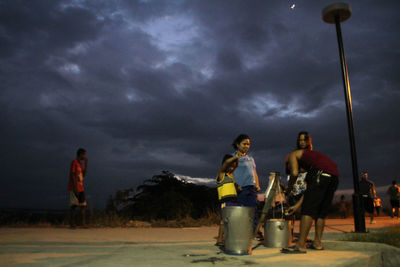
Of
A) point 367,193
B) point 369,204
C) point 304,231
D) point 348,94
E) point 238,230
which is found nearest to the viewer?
point 238,230

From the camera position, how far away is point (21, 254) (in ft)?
13.8

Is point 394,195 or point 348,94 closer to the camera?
point 348,94

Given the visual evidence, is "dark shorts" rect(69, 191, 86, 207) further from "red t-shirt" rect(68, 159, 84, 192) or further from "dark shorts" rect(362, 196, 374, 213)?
"dark shorts" rect(362, 196, 374, 213)

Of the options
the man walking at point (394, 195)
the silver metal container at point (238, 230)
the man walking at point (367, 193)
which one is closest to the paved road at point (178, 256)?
the silver metal container at point (238, 230)

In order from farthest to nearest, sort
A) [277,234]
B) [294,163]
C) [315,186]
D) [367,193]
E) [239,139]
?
1. [367,193]
2. [239,139]
3. [277,234]
4. [294,163]
5. [315,186]

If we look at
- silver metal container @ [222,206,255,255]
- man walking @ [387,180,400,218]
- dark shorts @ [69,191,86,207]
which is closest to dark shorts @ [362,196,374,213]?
man walking @ [387,180,400,218]

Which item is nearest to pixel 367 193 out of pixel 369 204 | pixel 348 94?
pixel 369 204

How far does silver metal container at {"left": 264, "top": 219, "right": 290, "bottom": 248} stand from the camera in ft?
17.0

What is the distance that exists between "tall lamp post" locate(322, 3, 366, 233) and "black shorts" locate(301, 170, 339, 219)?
92.7 inches

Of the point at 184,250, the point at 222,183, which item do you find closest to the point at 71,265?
the point at 184,250

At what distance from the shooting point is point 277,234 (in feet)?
17.0

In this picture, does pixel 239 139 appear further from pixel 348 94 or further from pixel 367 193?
pixel 367 193

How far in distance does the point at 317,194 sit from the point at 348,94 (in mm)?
3609

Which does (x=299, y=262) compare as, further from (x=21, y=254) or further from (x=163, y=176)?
(x=163, y=176)
